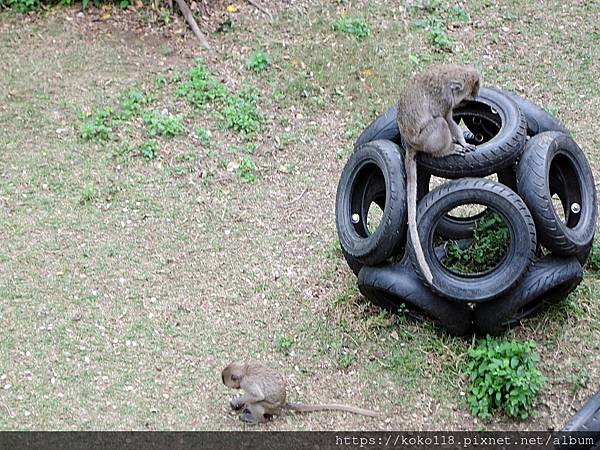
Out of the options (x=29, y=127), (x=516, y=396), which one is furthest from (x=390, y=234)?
(x=29, y=127)

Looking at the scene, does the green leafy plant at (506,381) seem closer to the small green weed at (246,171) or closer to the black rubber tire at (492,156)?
the black rubber tire at (492,156)

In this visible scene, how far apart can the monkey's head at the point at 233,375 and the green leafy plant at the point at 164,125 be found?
376 cm

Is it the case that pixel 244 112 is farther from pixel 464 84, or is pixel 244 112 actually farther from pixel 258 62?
pixel 464 84

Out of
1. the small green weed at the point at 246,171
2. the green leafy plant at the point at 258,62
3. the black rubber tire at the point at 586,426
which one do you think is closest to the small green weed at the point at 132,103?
the green leafy plant at the point at 258,62

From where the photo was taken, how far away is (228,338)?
6484 millimetres

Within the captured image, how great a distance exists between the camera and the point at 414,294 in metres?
5.95

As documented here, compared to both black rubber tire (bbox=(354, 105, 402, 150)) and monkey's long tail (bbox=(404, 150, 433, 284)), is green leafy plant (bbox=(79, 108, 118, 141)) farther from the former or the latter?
monkey's long tail (bbox=(404, 150, 433, 284))

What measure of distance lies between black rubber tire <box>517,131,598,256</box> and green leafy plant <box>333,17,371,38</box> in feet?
13.8

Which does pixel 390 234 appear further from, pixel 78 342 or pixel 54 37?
pixel 54 37

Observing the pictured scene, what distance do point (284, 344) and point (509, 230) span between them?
1.84 m

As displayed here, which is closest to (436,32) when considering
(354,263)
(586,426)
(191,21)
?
(191,21)

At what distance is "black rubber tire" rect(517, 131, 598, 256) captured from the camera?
5758 mm

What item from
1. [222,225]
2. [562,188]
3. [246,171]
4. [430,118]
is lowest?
[222,225]

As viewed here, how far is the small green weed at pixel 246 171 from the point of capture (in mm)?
8250
